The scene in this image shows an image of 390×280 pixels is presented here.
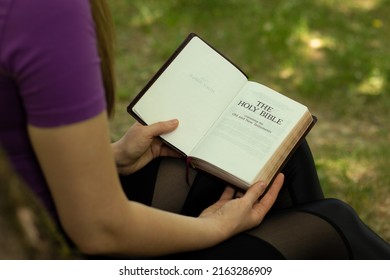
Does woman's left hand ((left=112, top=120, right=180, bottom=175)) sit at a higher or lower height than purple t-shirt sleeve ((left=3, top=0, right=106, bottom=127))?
lower

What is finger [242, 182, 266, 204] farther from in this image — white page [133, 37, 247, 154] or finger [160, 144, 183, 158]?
finger [160, 144, 183, 158]

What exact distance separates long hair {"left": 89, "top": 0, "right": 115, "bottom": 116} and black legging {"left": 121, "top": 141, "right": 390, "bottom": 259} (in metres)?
0.45

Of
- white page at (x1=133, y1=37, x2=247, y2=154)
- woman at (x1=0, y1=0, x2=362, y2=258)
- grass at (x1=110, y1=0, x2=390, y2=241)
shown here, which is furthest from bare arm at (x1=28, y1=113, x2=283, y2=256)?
grass at (x1=110, y1=0, x2=390, y2=241)

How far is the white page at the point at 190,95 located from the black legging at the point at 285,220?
15 cm

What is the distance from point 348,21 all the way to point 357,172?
1.82 m

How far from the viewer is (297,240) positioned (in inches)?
70.5

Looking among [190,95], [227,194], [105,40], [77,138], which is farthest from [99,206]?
[190,95]

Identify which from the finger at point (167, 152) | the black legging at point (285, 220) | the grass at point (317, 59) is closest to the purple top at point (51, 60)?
the black legging at point (285, 220)

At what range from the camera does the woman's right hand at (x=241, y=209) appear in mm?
1773

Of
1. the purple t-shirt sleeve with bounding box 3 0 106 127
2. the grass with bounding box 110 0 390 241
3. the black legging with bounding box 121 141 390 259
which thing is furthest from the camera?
the grass with bounding box 110 0 390 241

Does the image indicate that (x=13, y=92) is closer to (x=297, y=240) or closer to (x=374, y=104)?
(x=297, y=240)

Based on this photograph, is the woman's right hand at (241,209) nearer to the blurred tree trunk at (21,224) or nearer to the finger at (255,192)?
the finger at (255,192)

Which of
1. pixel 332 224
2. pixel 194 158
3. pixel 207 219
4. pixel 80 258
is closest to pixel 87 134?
pixel 80 258

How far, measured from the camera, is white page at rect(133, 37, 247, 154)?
2.04 meters
